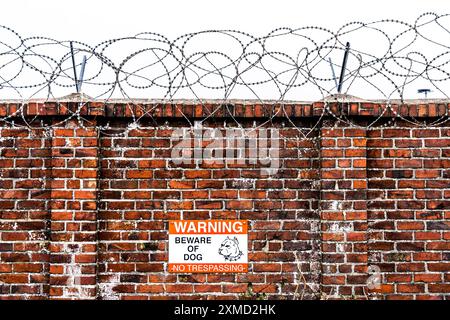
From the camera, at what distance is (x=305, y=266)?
13.2 feet

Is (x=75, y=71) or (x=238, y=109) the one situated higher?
(x=75, y=71)

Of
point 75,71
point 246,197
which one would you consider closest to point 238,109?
point 246,197

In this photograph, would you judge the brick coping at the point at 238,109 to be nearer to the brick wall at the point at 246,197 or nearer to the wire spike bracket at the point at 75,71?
the brick wall at the point at 246,197

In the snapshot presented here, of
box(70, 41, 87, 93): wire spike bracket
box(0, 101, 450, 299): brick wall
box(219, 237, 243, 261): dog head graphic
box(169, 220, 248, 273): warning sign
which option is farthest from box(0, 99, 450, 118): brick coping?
box(219, 237, 243, 261): dog head graphic

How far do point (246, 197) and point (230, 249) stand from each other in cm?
42

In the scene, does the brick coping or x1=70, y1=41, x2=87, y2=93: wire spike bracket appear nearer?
x1=70, y1=41, x2=87, y2=93: wire spike bracket

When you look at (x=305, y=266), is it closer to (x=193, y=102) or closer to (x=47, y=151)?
(x=193, y=102)

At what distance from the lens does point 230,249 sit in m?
4.01

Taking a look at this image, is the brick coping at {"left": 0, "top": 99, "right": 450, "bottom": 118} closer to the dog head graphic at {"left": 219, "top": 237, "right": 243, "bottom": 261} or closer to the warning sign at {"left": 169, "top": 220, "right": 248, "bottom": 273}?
the warning sign at {"left": 169, "top": 220, "right": 248, "bottom": 273}

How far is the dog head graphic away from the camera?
400cm

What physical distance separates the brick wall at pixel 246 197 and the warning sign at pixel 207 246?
65 millimetres

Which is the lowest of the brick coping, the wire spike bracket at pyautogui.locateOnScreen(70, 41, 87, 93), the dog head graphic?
the dog head graphic

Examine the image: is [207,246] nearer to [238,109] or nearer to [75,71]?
[238,109]

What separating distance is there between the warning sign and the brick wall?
0.21ft
